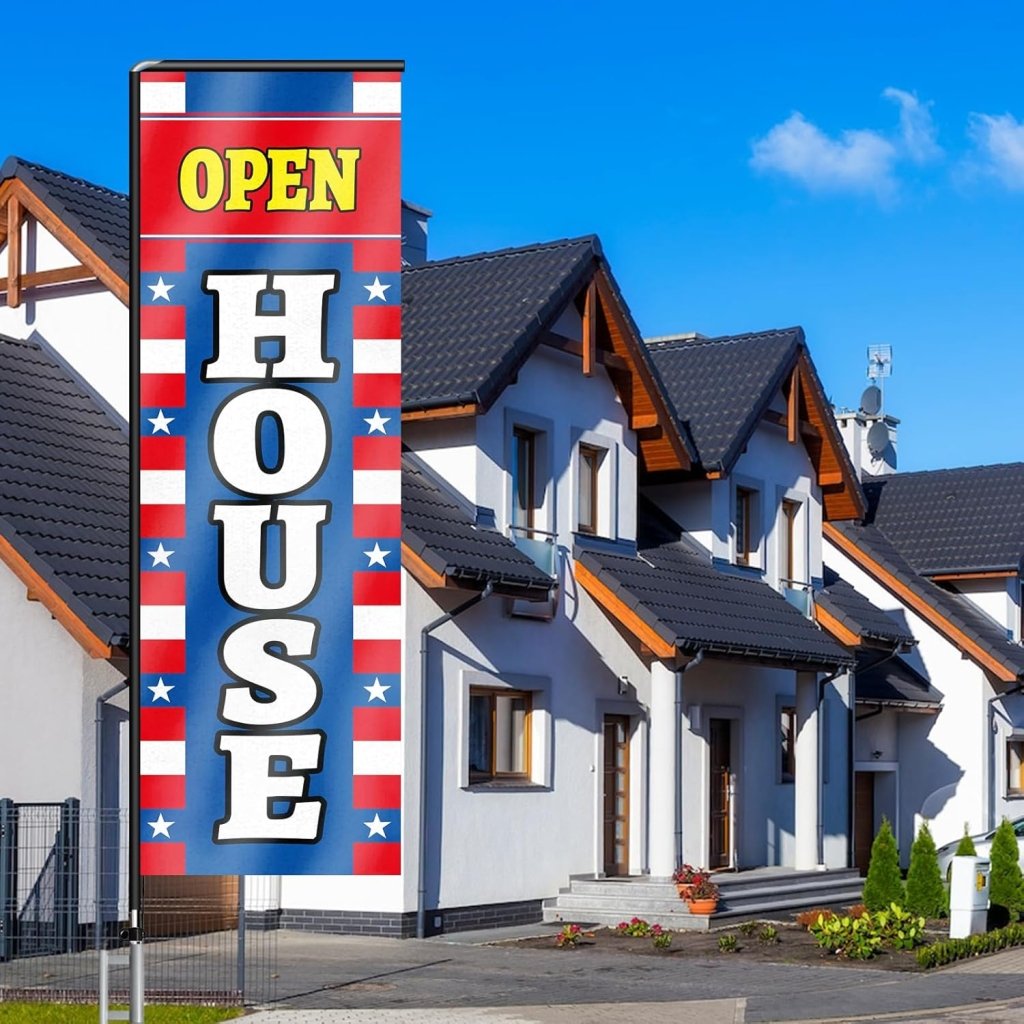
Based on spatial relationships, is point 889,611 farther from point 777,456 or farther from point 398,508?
point 398,508

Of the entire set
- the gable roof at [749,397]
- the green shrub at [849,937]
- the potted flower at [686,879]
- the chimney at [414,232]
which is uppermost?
the chimney at [414,232]

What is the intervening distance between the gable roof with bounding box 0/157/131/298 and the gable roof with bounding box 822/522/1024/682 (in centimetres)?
1477

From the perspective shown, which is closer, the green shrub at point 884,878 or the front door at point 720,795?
the green shrub at point 884,878

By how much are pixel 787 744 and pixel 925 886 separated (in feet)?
19.2

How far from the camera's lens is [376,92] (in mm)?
9039

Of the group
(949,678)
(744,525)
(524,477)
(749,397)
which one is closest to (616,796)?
(524,477)

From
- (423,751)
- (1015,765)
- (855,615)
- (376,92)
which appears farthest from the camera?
(1015,765)

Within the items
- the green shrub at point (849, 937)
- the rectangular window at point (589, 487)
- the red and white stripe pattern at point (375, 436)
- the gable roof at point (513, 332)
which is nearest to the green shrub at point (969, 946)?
the green shrub at point (849, 937)

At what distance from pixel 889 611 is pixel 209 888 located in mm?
16643

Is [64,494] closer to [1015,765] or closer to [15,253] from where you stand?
[15,253]

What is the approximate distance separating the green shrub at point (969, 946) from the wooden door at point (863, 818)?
11.6 m

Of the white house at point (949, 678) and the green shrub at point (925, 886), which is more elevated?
the white house at point (949, 678)

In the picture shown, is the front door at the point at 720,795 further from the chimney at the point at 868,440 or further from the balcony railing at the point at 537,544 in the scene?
the chimney at the point at 868,440

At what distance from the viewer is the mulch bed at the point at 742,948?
655 inches
